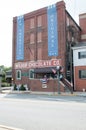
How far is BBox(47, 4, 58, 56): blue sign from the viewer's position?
1511 inches

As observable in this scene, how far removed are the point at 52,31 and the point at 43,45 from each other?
285 centimetres

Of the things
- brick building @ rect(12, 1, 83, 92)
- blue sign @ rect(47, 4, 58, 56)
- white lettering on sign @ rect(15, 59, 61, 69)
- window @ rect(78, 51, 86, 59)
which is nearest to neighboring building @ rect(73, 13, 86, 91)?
window @ rect(78, 51, 86, 59)

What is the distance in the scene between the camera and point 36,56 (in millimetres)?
40406

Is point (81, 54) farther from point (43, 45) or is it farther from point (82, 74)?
point (43, 45)

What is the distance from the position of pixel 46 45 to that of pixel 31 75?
5.77 m

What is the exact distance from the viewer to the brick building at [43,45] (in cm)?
3731

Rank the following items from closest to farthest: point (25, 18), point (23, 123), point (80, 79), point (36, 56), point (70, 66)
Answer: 1. point (23, 123)
2. point (80, 79)
3. point (70, 66)
4. point (36, 56)
5. point (25, 18)

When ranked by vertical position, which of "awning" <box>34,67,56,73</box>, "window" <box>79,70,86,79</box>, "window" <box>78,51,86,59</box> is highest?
"window" <box>78,51,86,59</box>

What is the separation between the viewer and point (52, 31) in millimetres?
39094

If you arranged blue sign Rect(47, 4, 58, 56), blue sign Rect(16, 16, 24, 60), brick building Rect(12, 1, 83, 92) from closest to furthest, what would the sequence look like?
brick building Rect(12, 1, 83, 92) → blue sign Rect(47, 4, 58, 56) → blue sign Rect(16, 16, 24, 60)

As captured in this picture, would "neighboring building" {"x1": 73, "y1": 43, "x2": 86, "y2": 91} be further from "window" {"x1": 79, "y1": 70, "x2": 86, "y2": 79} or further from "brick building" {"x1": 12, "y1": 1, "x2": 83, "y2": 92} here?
"brick building" {"x1": 12, "y1": 1, "x2": 83, "y2": 92}

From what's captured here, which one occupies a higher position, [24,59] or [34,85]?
[24,59]

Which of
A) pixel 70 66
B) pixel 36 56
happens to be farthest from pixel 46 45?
pixel 70 66

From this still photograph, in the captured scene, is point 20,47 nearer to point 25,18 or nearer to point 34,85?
point 25,18
